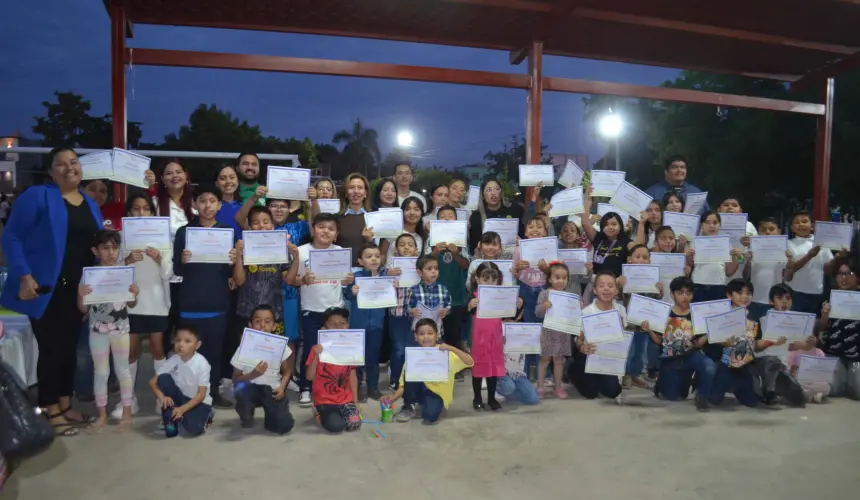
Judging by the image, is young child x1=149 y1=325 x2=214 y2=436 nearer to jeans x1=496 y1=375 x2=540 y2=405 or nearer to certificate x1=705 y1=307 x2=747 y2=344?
jeans x1=496 y1=375 x2=540 y2=405

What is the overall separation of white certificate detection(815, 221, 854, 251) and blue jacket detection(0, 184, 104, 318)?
634cm

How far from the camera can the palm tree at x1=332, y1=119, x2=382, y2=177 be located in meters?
29.9

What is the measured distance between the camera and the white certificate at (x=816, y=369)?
5.02 meters

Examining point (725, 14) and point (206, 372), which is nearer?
point (206, 372)

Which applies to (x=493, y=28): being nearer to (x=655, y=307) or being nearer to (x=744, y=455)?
(x=655, y=307)

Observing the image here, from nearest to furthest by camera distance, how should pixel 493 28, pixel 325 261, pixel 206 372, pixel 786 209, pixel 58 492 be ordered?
pixel 58 492 → pixel 206 372 → pixel 325 261 → pixel 493 28 → pixel 786 209

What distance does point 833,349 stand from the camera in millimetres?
5312

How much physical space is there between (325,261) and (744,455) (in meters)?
3.14

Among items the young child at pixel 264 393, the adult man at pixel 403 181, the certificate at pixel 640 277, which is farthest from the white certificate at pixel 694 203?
the young child at pixel 264 393

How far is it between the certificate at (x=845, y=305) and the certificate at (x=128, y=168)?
5821mm

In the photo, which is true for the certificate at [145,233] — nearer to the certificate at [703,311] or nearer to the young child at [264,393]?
the young child at [264,393]

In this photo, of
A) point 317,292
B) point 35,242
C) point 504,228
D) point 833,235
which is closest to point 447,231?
point 504,228

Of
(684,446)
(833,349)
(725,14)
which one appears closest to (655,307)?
(684,446)

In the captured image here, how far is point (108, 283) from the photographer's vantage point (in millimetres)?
4020
